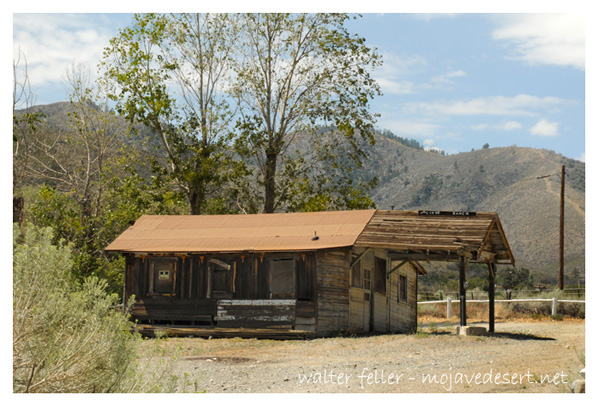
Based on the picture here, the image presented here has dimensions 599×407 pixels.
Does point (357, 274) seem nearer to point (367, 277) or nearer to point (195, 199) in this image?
point (367, 277)

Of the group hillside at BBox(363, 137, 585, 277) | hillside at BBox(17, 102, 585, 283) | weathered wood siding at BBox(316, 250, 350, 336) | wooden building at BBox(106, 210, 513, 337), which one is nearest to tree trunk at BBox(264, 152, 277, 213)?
wooden building at BBox(106, 210, 513, 337)

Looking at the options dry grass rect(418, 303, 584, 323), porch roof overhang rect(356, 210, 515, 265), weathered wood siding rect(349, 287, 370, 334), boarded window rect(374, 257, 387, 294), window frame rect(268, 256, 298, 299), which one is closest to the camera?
porch roof overhang rect(356, 210, 515, 265)

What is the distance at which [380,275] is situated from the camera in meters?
24.0

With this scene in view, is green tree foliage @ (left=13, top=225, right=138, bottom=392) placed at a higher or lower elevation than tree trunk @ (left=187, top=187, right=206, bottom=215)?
lower

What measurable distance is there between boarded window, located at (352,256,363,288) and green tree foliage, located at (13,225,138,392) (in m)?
14.8

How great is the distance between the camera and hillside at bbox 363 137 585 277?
97881mm

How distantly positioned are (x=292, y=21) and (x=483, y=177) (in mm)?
120834

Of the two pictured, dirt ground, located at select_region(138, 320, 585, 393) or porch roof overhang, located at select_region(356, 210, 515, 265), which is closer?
dirt ground, located at select_region(138, 320, 585, 393)

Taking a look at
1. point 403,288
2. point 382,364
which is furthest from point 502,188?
point 382,364

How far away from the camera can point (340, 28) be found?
32.5 m

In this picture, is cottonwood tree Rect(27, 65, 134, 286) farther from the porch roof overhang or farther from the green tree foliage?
the green tree foliage

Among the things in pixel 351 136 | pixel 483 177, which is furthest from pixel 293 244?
pixel 483 177

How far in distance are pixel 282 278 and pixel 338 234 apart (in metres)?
2.29
